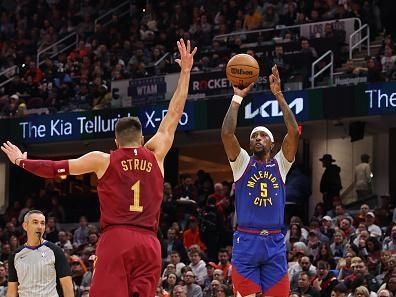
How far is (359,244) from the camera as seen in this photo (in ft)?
64.5

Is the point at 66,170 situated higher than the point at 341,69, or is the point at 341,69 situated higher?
the point at 341,69

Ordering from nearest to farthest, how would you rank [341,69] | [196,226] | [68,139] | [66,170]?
1. [66,170]
2. [196,226]
3. [341,69]
4. [68,139]

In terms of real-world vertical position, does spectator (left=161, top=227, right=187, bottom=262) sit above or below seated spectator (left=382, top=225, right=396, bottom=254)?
below

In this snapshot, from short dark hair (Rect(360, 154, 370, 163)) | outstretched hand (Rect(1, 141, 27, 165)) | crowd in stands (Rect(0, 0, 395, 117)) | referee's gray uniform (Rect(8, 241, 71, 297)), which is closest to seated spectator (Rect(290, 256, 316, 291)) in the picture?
crowd in stands (Rect(0, 0, 395, 117))

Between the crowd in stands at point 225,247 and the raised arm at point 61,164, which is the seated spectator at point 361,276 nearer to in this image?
the crowd in stands at point 225,247

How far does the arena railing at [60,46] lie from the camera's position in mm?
33406

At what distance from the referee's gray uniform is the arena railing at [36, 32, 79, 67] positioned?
2078 cm

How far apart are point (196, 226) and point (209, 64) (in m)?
5.39

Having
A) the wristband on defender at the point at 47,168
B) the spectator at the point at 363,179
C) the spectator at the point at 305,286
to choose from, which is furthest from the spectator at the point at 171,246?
the wristband on defender at the point at 47,168

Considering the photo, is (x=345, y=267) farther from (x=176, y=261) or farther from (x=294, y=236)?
(x=176, y=261)

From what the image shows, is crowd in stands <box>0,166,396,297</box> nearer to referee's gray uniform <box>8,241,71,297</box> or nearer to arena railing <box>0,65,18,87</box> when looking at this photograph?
referee's gray uniform <box>8,241,71,297</box>

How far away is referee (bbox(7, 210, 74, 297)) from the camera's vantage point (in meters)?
12.4

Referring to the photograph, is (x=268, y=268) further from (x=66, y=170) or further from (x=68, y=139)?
(x=68, y=139)

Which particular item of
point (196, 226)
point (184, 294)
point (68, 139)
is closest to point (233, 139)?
point (184, 294)
